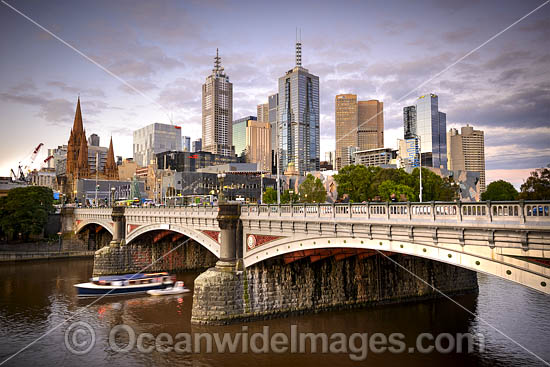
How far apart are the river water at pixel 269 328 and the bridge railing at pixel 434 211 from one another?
9.28 m

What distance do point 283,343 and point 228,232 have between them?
10.6 metres

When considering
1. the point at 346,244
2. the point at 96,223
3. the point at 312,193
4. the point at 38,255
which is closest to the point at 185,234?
the point at 346,244

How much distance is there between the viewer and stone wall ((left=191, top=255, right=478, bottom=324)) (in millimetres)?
33938

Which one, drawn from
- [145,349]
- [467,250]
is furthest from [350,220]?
[145,349]

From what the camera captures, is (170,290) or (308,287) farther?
(170,290)

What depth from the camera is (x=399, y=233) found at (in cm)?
2350

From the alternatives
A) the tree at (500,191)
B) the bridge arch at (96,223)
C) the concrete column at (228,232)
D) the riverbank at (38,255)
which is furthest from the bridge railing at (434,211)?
the tree at (500,191)

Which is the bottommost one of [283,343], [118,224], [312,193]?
[283,343]

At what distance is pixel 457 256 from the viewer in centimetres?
2047

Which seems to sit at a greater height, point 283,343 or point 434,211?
point 434,211

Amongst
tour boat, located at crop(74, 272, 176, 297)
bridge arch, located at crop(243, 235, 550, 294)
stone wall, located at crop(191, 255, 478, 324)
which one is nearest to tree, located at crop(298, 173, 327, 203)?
tour boat, located at crop(74, 272, 176, 297)

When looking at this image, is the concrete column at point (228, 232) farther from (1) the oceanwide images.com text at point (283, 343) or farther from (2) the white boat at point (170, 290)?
(2) the white boat at point (170, 290)

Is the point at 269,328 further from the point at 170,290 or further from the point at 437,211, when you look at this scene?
the point at 170,290

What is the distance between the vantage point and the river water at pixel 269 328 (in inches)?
1102
